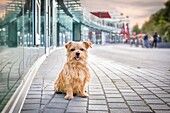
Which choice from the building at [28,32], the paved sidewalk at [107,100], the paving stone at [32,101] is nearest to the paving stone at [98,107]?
the paved sidewalk at [107,100]

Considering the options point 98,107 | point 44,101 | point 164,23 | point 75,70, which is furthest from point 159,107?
point 164,23

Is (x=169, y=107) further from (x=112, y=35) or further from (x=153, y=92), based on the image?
(x=112, y=35)

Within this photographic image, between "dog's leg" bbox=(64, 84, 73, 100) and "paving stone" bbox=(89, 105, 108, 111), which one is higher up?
"dog's leg" bbox=(64, 84, 73, 100)

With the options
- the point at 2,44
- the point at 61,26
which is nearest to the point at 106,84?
the point at 2,44

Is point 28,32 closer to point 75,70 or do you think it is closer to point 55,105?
point 75,70

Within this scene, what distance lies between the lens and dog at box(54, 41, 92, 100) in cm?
430

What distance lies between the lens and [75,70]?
4.45 metres

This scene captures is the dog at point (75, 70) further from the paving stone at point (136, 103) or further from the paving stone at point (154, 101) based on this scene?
the paving stone at point (154, 101)

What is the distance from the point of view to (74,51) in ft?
14.0

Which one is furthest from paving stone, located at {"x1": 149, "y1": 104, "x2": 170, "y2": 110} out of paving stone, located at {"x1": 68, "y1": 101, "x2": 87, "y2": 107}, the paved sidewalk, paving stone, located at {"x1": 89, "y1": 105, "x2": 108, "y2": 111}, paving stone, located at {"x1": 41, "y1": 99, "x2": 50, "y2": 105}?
paving stone, located at {"x1": 41, "y1": 99, "x2": 50, "y2": 105}

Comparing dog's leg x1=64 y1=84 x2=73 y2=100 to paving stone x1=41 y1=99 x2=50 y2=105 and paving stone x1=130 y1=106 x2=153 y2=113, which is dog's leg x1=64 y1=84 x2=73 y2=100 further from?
paving stone x1=130 y1=106 x2=153 y2=113

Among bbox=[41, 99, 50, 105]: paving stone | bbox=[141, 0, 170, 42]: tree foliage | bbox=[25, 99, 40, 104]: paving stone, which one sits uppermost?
bbox=[141, 0, 170, 42]: tree foliage

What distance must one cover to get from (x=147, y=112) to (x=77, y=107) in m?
0.88

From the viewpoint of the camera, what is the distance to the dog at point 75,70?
4.30 meters
